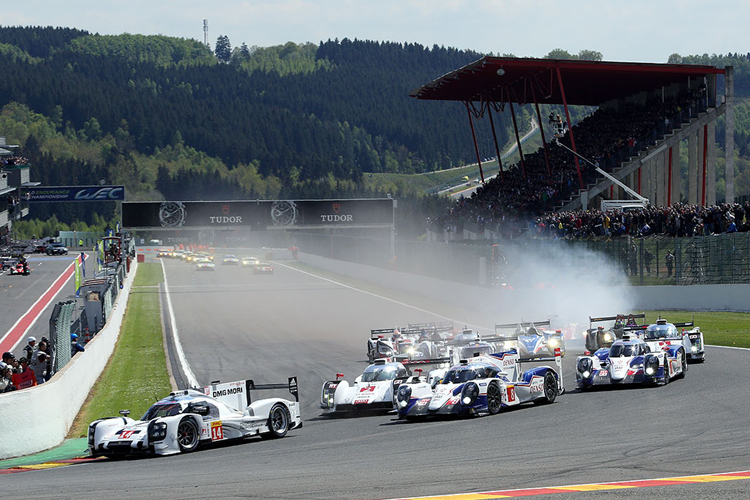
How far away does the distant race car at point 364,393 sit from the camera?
19.8 m

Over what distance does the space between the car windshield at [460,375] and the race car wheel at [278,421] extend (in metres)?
3.35

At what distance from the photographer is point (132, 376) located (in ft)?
91.2

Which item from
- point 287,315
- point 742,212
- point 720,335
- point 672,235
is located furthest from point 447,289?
point 720,335

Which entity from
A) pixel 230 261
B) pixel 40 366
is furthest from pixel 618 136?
pixel 40 366

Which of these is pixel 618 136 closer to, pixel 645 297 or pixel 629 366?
pixel 645 297

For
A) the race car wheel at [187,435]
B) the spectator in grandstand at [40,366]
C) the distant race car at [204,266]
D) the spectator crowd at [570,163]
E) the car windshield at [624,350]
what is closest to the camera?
the race car wheel at [187,435]

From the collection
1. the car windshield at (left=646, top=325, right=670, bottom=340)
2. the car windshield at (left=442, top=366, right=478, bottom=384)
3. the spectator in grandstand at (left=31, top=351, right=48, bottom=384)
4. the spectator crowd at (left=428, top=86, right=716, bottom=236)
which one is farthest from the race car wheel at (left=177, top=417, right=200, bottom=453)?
the spectator crowd at (left=428, top=86, right=716, bottom=236)

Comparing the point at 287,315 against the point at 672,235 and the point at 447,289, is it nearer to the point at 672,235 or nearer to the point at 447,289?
the point at 447,289

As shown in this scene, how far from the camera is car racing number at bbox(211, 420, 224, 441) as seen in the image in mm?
Result: 16219

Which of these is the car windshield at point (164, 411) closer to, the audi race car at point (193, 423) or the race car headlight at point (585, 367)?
the audi race car at point (193, 423)

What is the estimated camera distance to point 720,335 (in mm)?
30750

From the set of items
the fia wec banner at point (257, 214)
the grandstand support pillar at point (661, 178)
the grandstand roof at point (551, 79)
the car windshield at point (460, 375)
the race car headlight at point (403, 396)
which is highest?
the grandstand roof at point (551, 79)

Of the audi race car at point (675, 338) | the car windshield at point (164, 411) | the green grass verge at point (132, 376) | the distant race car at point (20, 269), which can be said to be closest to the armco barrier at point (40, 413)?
the green grass verge at point (132, 376)

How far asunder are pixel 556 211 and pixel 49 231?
117 metres
